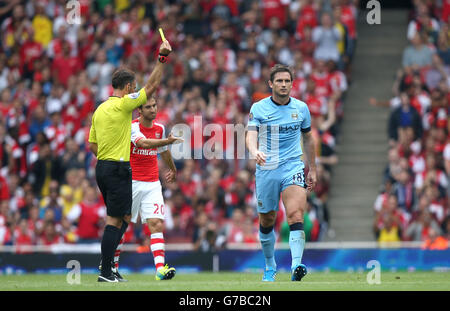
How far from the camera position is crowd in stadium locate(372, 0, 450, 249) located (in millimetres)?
19234

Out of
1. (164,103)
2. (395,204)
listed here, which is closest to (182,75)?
(164,103)

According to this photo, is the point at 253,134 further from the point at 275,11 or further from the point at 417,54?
the point at 275,11

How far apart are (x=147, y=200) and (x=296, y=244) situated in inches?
105

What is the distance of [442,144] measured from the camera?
66.8ft

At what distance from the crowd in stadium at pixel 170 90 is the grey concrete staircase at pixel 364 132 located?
67cm

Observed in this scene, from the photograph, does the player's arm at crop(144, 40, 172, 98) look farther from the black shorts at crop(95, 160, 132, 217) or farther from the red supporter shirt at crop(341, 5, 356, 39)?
the red supporter shirt at crop(341, 5, 356, 39)

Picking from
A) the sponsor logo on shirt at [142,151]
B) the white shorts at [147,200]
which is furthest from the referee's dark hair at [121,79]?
the white shorts at [147,200]

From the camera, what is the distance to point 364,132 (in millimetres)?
22984

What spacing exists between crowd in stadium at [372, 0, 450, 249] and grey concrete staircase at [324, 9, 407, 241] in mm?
663

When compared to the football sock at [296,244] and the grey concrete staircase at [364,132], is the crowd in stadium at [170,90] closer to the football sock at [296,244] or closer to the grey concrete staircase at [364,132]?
the grey concrete staircase at [364,132]

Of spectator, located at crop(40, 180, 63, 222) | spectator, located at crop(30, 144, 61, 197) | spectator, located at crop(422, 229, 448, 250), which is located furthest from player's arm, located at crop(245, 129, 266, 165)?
spectator, located at crop(30, 144, 61, 197)

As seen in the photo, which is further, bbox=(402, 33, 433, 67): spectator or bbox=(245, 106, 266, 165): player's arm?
bbox=(402, 33, 433, 67): spectator

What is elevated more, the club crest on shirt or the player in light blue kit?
the club crest on shirt

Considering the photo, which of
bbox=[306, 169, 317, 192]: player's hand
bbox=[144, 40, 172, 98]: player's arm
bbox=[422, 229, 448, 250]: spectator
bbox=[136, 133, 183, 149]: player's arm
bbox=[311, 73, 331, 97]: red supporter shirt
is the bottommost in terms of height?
bbox=[422, 229, 448, 250]: spectator
